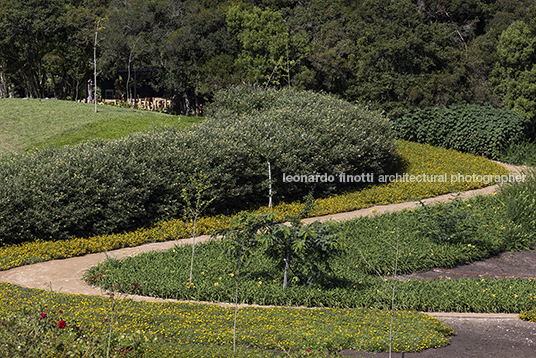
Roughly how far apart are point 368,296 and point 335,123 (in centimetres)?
724

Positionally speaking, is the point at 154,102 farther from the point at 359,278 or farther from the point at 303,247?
the point at 303,247

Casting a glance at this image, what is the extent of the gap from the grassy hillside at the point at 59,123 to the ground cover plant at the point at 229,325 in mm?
10888

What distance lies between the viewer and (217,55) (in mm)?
26375

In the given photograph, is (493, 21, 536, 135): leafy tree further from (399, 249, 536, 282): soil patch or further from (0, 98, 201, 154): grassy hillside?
(0, 98, 201, 154): grassy hillside

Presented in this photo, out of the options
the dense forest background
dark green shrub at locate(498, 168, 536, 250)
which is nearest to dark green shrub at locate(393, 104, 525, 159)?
the dense forest background

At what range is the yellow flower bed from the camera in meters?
8.97

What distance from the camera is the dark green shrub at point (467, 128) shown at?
18.5 metres

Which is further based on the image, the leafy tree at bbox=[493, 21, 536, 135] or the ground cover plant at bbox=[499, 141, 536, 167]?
the leafy tree at bbox=[493, 21, 536, 135]

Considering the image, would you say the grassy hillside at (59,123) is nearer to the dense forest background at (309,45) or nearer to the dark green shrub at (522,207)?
the dense forest background at (309,45)

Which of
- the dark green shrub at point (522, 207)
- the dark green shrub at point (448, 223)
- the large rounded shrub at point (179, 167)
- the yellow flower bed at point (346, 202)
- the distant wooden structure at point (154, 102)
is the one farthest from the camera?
the distant wooden structure at point (154, 102)

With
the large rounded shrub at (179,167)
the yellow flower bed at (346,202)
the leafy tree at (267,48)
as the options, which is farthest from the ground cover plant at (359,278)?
the leafy tree at (267,48)

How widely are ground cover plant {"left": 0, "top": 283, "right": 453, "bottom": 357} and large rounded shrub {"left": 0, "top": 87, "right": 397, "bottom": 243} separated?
2.66m

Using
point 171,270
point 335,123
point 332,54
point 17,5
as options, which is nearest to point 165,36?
point 17,5

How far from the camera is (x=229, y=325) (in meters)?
6.05
